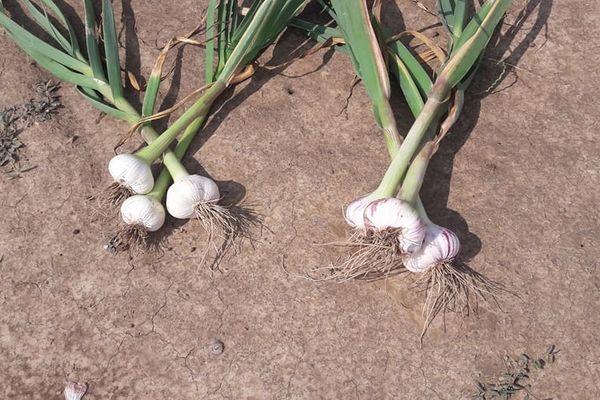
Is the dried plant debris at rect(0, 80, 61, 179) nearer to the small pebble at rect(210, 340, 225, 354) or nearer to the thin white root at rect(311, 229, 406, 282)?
the small pebble at rect(210, 340, 225, 354)

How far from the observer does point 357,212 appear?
203cm

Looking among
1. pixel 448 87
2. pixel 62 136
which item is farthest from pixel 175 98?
pixel 448 87

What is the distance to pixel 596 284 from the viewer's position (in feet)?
6.75

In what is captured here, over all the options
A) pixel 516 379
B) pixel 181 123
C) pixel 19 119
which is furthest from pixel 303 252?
pixel 19 119

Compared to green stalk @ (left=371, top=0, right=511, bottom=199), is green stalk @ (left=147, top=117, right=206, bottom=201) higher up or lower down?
lower down

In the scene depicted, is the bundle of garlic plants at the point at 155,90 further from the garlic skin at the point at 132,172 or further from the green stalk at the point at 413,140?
the green stalk at the point at 413,140

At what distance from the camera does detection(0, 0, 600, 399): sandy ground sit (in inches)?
77.5

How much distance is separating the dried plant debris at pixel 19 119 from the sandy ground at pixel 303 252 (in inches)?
1.7

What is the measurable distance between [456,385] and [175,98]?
1436 mm

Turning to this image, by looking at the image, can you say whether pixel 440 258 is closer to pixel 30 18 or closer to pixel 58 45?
Result: pixel 58 45

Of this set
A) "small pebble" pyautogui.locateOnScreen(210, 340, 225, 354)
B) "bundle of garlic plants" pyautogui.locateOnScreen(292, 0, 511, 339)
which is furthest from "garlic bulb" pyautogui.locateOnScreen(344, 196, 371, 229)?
"small pebble" pyautogui.locateOnScreen(210, 340, 225, 354)

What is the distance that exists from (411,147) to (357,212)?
11.4 inches

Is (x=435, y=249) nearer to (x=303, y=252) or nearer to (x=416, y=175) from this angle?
(x=416, y=175)

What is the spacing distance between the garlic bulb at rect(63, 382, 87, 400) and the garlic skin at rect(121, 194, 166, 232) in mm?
508
